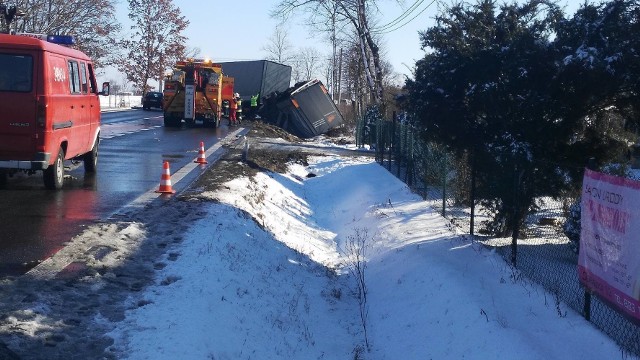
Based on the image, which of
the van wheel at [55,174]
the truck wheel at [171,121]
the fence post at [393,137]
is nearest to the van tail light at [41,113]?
the van wheel at [55,174]

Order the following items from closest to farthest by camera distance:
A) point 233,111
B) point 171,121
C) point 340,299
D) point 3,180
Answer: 1. point 340,299
2. point 3,180
3. point 171,121
4. point 233,111

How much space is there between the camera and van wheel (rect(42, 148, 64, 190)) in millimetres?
13117

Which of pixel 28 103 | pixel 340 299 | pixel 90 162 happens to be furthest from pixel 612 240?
pixel 90 162

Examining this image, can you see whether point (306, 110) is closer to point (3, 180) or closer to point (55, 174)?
point (3, 180)

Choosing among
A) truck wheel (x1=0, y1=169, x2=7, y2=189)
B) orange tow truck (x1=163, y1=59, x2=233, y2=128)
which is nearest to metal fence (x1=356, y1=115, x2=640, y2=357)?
truck wheel (x1=0, y1=169, x2=7, y2=189)

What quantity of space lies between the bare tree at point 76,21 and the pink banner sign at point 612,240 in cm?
3623

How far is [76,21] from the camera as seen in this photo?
1704 inches

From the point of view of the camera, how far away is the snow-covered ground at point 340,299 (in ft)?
22.5

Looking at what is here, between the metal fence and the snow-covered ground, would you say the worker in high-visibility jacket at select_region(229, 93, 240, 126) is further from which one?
the snow-covered ground

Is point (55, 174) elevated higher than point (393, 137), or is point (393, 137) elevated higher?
point (393, 137)

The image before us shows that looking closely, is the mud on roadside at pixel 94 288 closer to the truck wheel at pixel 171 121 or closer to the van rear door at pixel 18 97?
the van rear door at pixel 18 97

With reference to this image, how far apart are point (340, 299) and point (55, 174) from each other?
18.8ft

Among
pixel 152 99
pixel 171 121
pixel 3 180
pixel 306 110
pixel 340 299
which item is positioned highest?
pixel 152 99

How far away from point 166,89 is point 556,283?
2958 cm
